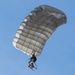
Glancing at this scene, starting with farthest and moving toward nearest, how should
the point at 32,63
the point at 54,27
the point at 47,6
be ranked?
the point at 47,6
the point at 54,27
the point at 32,63

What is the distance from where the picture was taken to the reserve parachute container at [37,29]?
56.3ft

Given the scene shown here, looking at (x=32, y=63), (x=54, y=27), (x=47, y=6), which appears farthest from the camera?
(x=47, y=6)

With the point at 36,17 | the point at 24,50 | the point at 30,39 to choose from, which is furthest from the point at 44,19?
the point at 24,50

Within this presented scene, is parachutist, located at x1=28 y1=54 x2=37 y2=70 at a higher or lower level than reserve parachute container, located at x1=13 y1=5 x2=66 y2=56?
lower

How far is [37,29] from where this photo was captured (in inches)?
682

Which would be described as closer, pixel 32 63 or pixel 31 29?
pixel 32 63

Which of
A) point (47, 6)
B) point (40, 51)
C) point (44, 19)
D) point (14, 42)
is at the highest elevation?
point (47, 6)

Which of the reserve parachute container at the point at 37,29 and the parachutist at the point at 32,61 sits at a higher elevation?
the reserve parachute container at the point at 37,29

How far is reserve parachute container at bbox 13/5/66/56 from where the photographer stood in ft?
56.3

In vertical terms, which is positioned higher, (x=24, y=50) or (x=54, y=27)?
(x=54, y=27)

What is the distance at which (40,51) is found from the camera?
1712 cm

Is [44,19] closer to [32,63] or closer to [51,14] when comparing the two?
[51,14]

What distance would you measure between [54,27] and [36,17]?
6.59ft

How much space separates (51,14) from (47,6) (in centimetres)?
86
